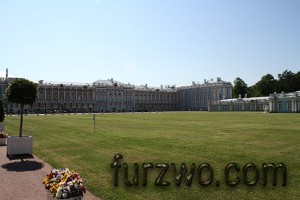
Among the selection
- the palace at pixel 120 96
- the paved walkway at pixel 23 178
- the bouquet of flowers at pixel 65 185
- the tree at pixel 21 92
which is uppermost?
the palace at pixel 120 96

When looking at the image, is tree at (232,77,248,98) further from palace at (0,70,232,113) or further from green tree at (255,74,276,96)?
green tree at (255,74,276,96)

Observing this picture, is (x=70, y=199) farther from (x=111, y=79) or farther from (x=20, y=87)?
(x=111, y=79)

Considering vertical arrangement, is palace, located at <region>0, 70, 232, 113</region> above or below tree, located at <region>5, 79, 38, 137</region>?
above

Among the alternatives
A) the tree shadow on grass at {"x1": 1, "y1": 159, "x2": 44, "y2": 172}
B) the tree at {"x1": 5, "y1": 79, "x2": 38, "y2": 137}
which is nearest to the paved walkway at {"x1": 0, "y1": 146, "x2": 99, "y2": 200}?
the tree shadow on grass at {"x1": 1, "y1": 159, "x2": 44, "y2": 172}

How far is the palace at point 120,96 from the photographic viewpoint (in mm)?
119531

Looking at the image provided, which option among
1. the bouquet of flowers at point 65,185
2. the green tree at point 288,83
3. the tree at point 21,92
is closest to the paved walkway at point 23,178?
the bouquet of flowers at point 65,185

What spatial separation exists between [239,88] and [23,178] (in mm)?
115987

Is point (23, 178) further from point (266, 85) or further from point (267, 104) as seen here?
point (266, 85)

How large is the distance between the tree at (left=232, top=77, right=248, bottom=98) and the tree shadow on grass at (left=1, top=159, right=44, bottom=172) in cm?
11383

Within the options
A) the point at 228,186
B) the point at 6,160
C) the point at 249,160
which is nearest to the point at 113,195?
the point at 228,186

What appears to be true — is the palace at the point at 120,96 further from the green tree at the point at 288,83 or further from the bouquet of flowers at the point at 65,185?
the bouquet of flowers at the point at 65,185

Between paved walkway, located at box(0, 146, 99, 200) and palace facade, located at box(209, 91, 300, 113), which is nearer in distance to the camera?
paved walkway, located at box(0, 146, 99, 200)

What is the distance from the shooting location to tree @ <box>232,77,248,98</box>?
11876 cm

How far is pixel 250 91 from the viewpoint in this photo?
126 meters
